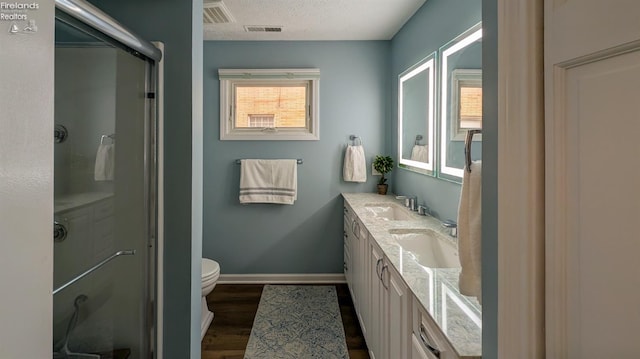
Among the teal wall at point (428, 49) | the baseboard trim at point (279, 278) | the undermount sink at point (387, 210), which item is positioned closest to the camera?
the teal wall at point (428, 49)

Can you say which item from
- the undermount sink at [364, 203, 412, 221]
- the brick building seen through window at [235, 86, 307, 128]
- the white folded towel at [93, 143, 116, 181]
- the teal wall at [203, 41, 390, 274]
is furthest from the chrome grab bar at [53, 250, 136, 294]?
the brick building seen through window at [235, 86, 307, 128]

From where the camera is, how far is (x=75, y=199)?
141 cm

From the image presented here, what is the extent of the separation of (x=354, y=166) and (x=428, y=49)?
1348 mm

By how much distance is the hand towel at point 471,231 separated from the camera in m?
0.97

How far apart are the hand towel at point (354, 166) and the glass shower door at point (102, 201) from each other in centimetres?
230

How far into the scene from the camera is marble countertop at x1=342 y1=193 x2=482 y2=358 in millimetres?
1014

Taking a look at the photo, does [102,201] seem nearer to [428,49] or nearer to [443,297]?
[443,297]

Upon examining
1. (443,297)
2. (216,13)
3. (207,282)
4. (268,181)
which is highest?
(216,13)

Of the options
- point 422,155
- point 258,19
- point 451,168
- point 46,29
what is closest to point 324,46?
point 258,19

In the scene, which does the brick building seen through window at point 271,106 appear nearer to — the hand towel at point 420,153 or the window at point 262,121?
the window at point 262,121

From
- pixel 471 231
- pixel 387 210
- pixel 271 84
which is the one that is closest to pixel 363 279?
pixel 387 210
